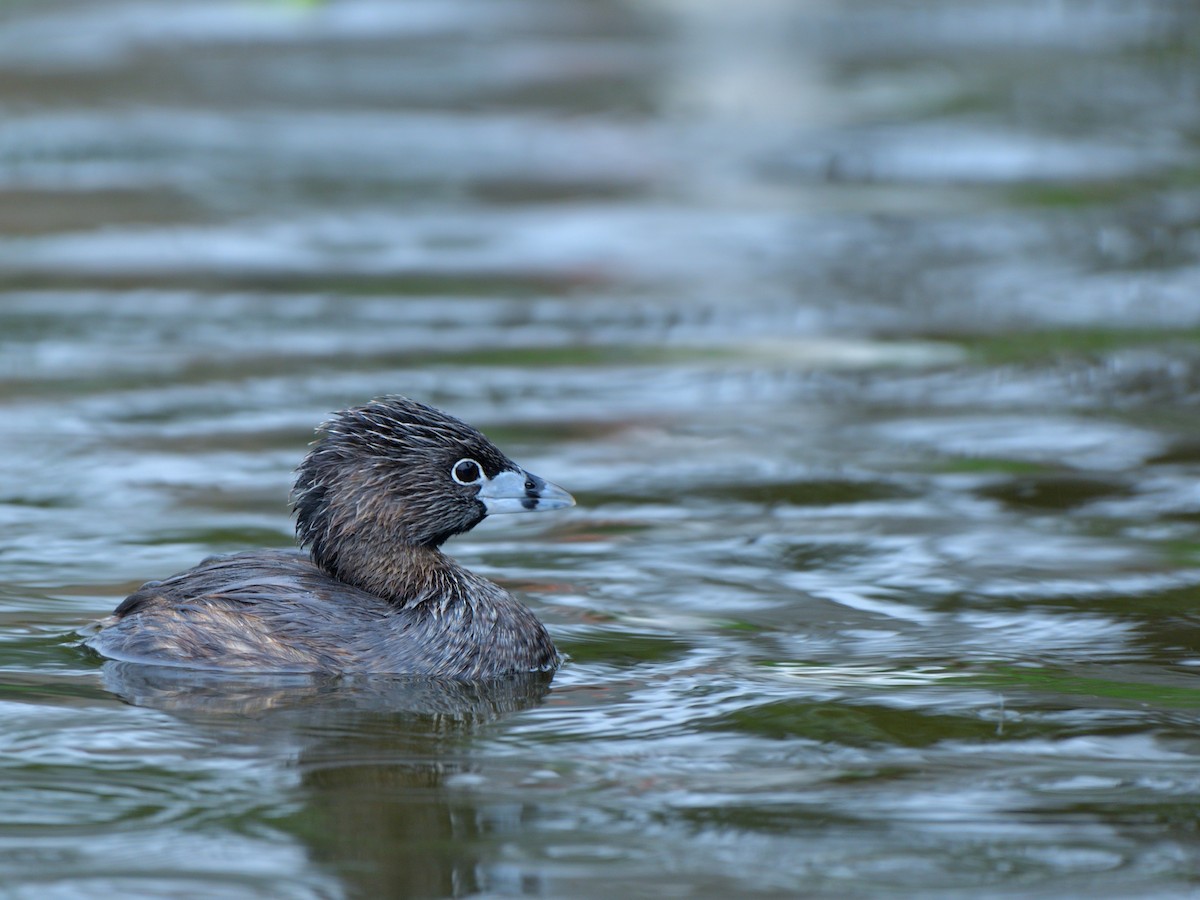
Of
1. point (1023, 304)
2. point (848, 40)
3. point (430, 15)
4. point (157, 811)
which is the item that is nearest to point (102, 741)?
point (157, 811)

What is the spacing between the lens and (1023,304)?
13.6m

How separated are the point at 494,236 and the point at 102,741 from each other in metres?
9.69

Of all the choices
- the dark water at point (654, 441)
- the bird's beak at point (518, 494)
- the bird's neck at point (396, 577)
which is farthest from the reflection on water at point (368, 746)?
the bird's beak at point (518, 494)

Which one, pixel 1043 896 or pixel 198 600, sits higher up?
pixel 198 600

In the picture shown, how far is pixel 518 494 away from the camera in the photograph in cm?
750

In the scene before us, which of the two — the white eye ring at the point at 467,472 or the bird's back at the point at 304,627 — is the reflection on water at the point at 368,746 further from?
the white eye ring at the point at 467,472

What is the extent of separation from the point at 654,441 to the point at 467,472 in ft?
10.3

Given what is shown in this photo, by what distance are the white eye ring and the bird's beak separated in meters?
0.03

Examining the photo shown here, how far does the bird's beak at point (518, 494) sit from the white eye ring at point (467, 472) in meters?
0.03

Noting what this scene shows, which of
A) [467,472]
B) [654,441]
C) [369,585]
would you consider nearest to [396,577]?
[369,585]

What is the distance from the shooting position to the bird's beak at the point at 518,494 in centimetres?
747

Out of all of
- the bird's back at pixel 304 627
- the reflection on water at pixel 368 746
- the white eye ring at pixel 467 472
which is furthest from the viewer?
the white eye ring at pixel 467 472

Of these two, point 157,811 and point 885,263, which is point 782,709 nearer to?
point 157,811

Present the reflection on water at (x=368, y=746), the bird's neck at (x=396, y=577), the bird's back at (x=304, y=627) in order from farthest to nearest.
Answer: the bird's neck at (x=396, y=577) → the bird's back at (x=304, y=627) → the reflection on water at (x=368, y=746)
